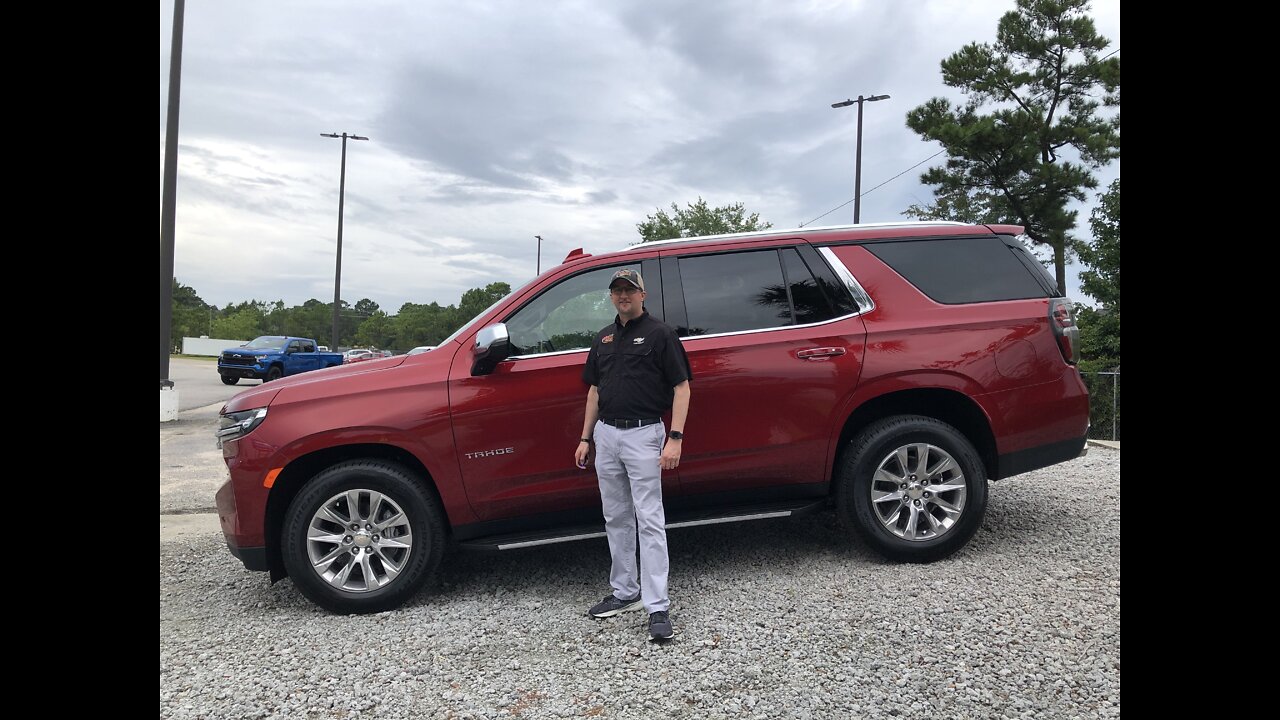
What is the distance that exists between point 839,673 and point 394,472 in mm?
2426

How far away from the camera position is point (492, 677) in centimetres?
316

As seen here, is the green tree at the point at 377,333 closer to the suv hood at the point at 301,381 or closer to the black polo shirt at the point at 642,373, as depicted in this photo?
the suv hood at the point at 301,381

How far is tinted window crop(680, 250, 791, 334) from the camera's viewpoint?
13.7 ft

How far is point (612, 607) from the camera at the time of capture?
376cm

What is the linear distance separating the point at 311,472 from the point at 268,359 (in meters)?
23.2

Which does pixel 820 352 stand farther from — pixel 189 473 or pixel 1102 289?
pixel 1102 289

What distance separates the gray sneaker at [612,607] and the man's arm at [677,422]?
0.80 m

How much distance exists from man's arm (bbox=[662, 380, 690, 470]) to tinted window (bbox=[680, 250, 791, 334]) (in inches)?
25.1

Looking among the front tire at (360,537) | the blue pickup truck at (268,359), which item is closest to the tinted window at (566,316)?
the front tire at (360,537)

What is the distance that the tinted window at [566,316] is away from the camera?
161 inches

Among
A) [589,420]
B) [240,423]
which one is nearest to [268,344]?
[240,423]
